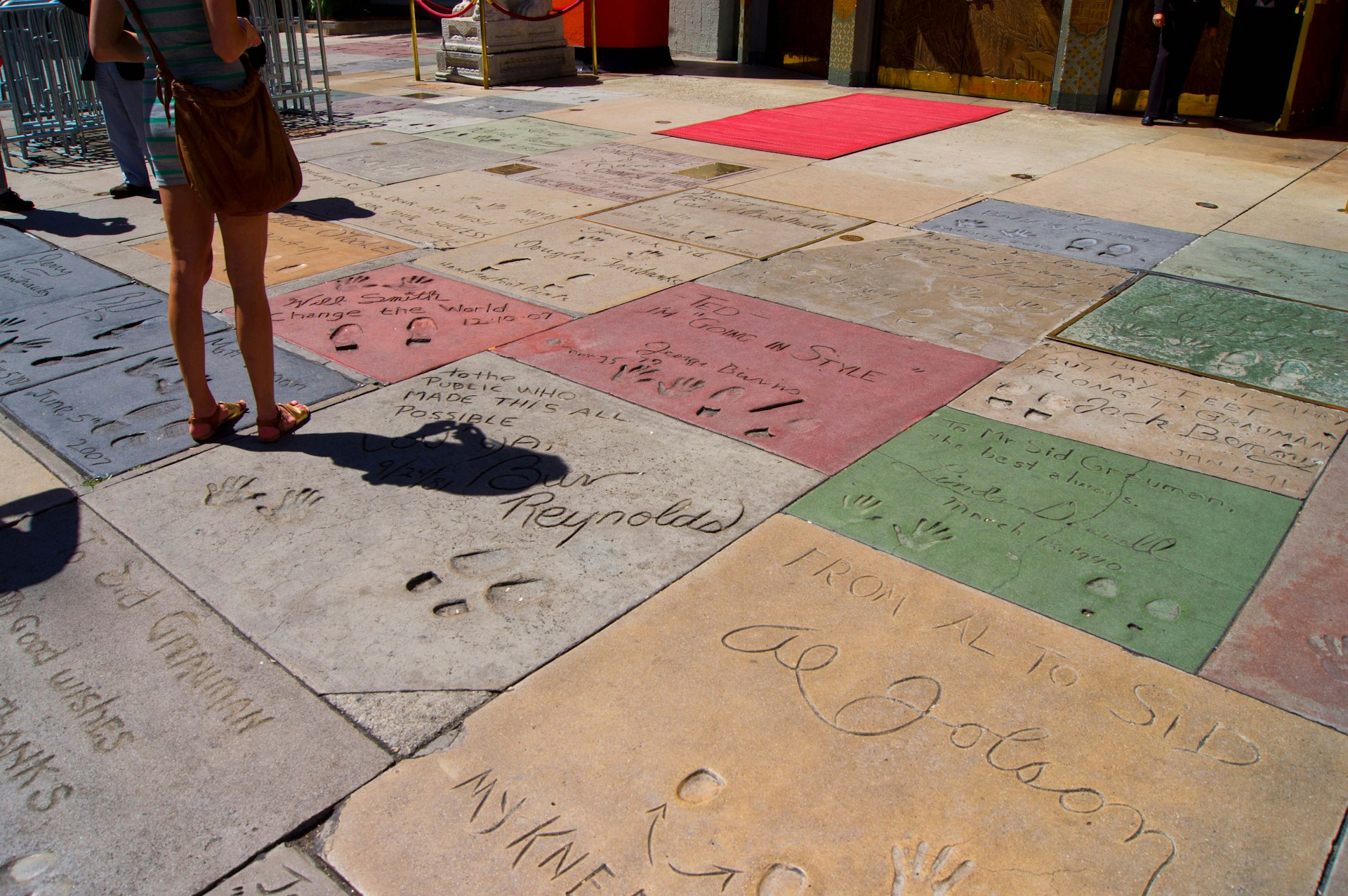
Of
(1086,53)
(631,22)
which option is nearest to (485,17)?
(631,22)

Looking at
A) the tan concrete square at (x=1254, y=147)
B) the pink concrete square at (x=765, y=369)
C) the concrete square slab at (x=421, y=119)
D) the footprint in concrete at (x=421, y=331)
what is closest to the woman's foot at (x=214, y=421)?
the footprint in concrete at (x=421, y=331)

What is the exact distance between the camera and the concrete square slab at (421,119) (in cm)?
1016

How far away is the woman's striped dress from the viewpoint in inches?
127

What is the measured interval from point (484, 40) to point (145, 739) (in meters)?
11.9

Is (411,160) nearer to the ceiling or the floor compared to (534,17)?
nearer to the floor

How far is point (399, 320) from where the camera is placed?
5020 mm

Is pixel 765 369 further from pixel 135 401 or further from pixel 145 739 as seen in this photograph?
pixel 145 739

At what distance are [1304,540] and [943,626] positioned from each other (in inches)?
54.7

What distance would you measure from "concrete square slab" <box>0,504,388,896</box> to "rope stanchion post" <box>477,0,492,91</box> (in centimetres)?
1090

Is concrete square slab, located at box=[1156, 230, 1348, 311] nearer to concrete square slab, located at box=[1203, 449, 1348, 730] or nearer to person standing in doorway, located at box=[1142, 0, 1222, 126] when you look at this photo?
concrete square slab, located at box=[1203, 449, 1348, 730]

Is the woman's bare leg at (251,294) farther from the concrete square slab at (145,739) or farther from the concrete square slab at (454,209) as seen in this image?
the concrete square slab at (454,209)

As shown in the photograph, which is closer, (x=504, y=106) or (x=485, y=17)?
(x=504, y=106)

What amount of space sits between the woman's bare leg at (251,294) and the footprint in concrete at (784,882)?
2632 mm

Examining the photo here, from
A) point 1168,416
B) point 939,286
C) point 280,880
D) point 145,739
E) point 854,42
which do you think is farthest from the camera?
point 854,42
